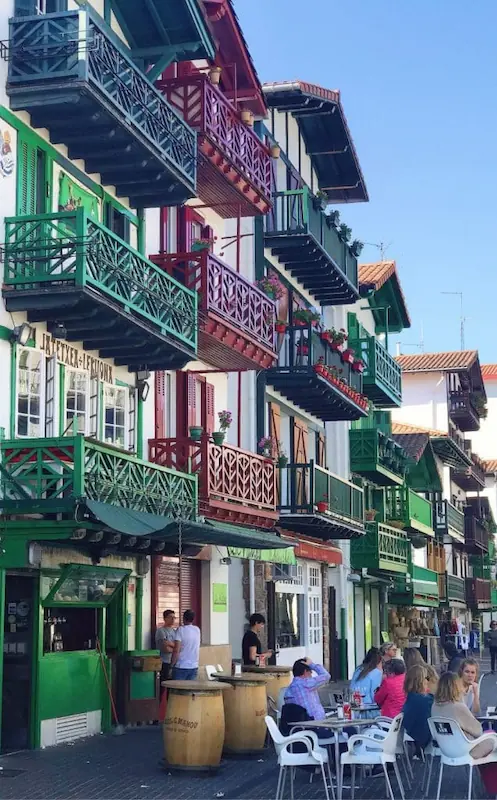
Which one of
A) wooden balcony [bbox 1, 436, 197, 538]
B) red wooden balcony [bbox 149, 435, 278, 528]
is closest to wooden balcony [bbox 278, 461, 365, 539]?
red wooden balcony [bbox 149, 435, 278, 528]

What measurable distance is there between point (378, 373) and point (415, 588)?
9652 mm

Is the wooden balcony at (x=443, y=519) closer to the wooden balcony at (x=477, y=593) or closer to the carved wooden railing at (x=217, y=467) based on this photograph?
the wooden balcony at (x=477, y=593)

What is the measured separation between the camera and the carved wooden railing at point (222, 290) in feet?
71.6

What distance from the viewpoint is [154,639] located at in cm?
2153

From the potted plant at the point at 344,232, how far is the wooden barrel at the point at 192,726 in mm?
19278

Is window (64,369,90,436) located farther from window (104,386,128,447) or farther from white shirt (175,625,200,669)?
white shirt (175,625,200,669)

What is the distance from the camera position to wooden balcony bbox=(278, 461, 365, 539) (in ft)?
94.1

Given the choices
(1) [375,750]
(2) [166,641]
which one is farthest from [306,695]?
(2) [166,641]

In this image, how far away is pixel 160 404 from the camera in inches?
888

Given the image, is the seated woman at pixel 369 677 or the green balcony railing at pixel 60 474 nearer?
the green balcony railing at pixel 60 474

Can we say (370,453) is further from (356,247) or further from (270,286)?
(270,286)

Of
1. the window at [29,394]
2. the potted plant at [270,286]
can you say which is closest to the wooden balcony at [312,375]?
the potted plant at [270,286]

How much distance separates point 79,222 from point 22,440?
9.48ft

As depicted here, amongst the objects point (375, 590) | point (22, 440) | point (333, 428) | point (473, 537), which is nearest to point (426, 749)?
point (22, 440)
